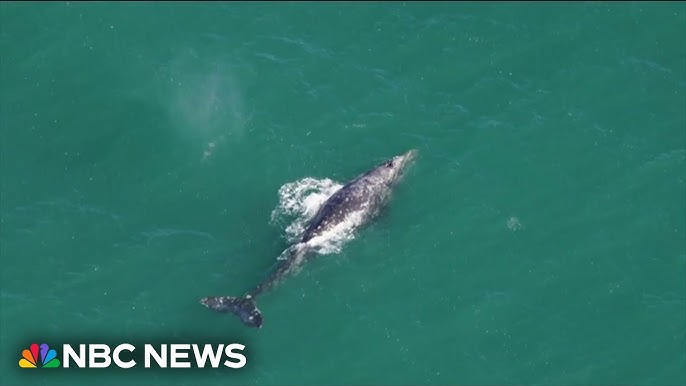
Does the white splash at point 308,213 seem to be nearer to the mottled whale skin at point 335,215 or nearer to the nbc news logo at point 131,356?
the mottled whale skin at point 335,215

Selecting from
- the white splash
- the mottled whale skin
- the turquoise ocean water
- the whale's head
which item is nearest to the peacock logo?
the turquoise ocean water

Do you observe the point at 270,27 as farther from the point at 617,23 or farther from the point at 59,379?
the point at 59,379

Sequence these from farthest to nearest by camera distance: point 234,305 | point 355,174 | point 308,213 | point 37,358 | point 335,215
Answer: point 355,174, point 308,213, point 335,215, point 234,305, point 37,358

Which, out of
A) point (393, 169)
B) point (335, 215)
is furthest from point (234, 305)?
point (393, 169)

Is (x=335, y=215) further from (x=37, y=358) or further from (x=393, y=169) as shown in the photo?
(x=37, y=358)

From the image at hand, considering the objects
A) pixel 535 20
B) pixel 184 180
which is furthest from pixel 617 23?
pixel 184 180

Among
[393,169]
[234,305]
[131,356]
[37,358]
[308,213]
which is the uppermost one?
[393,169]

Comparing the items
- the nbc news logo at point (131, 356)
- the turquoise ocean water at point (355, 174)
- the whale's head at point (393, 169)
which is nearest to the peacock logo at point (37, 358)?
the nbc news logo at point (131, 356)
